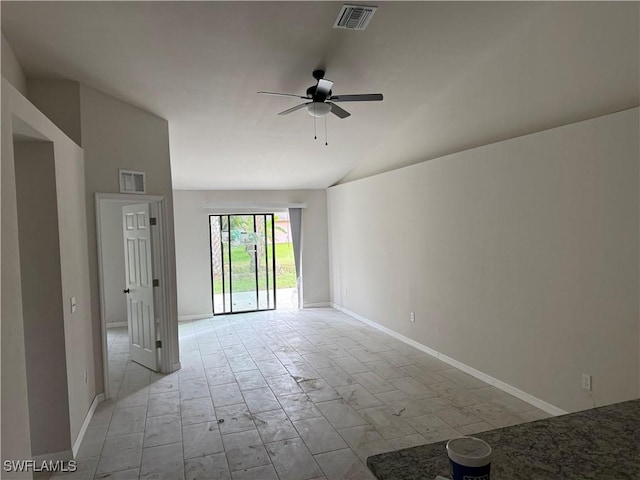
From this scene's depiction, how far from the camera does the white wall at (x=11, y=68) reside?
3235 millimetres

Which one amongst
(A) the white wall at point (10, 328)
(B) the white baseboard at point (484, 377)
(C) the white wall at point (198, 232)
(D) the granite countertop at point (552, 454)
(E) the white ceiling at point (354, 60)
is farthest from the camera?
(C) the white wall at point (198, 232)

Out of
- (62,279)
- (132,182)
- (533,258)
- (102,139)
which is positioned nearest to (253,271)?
(132,182)

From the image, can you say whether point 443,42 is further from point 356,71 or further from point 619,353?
point 619,353

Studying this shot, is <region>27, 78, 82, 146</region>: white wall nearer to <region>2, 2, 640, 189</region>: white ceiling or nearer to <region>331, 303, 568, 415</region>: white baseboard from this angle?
<region>2, 2, 640, 189</region>: white ceiling

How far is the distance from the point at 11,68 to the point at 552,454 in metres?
4.34

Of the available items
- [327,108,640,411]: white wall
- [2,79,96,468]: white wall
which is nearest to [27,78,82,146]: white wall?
[2,79,96,468]: white wall

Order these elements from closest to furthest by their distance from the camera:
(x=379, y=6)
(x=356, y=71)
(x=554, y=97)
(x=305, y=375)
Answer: (x=379, y=6) → (x=554, y=97) → (x=356, y=71) → (x=305, y=375)

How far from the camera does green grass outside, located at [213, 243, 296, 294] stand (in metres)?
8.18

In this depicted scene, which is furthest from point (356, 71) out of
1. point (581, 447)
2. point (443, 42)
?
point (581, 447)

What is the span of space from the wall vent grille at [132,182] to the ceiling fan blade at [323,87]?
222cm

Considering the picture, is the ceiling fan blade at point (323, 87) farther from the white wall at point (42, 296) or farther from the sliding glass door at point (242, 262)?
the sliding glass door at point (242, 262)

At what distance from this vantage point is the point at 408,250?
5.80 meters

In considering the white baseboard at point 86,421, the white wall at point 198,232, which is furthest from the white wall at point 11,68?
the white wall at point 198,232

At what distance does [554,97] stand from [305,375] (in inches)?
148
